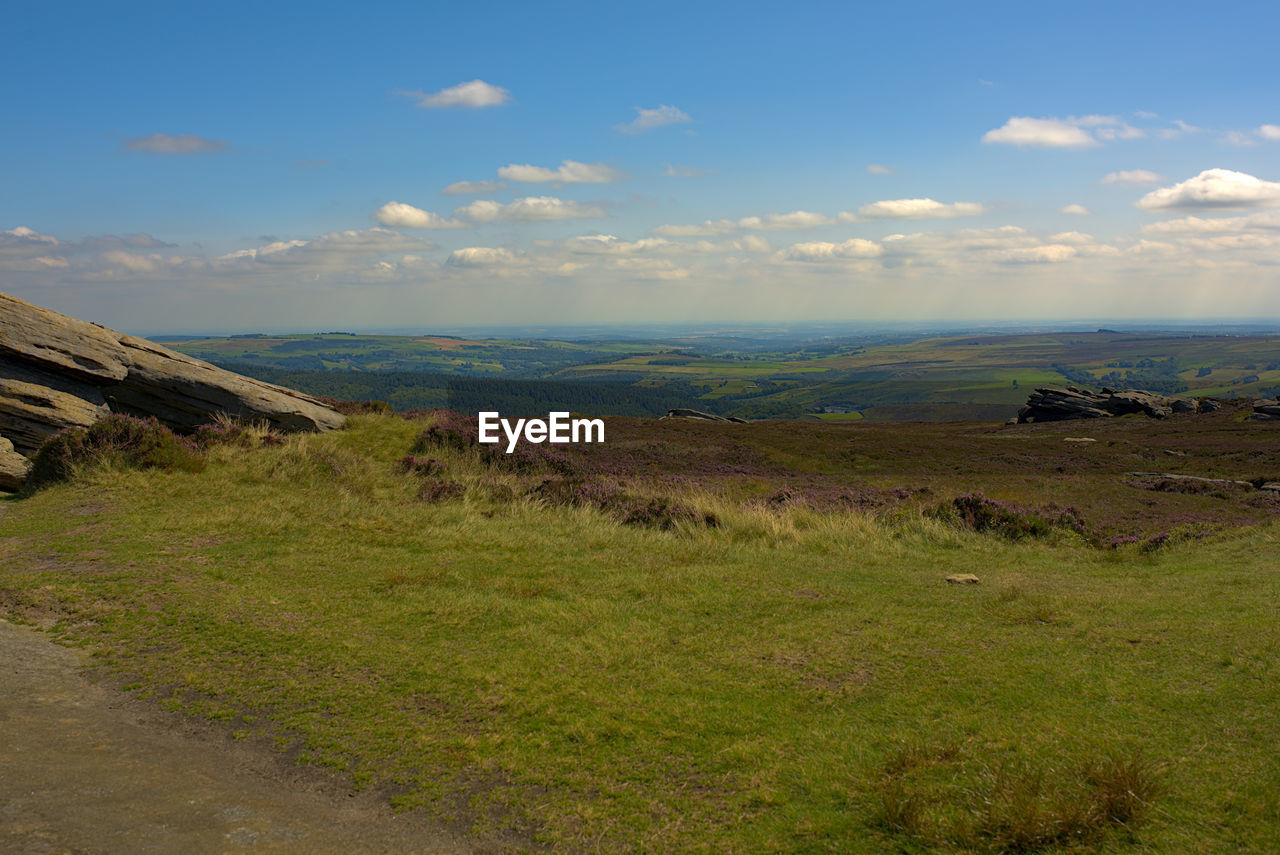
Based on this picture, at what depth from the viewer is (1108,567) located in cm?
1509

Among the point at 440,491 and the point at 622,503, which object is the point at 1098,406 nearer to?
the point at 622,503

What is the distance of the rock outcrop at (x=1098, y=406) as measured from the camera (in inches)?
2280

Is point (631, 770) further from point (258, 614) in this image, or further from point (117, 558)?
point (117, 558)

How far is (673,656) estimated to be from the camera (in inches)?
376

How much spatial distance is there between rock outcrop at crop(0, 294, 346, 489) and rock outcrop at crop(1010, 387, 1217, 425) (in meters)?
58.3

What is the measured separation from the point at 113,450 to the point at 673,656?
16.8 m

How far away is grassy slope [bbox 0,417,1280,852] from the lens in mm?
6168

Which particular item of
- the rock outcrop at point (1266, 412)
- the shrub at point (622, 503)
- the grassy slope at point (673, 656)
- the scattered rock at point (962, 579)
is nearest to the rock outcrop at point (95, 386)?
the grassy slope at point (673, 656)

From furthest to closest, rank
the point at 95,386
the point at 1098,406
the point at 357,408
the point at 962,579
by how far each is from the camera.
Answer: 1. the point at 1098,406
2. the point at 357,408
3. the point at 95,386
4. the point at 962,579

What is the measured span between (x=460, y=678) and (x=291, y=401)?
70.0 feet

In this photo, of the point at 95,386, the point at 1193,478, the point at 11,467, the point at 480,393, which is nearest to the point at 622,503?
the point at 11,467

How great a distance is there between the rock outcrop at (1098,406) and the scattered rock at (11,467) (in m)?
63.9

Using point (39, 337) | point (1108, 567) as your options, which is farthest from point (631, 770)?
point (39, 337)

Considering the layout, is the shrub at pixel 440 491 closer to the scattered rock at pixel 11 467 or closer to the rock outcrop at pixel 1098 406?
the scattered rock at pixel 11 467
